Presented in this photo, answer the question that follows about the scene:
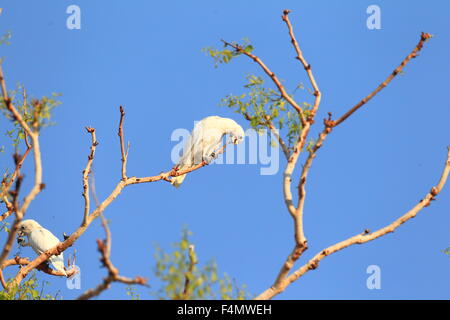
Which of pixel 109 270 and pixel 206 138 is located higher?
pixel 206 138

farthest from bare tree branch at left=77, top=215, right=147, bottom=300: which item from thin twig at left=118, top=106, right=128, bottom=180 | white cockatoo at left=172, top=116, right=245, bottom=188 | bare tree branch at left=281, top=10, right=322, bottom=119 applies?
white cockatoo at left=172, top=116, right=245, bottom=188

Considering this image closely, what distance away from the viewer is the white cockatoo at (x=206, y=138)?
39.0 feet

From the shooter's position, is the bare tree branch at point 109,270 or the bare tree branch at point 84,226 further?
the bare tree branch at point 84,226

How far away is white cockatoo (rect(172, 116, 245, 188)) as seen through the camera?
11883mm

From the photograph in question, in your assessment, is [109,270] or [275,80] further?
[275,80]

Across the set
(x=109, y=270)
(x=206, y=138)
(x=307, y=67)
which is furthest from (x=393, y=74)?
(x=206, y=138)

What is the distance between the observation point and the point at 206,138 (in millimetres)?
11898

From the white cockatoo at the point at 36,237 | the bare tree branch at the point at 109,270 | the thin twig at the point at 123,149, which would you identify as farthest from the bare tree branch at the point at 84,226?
the bare tree branch at the point at 109,270

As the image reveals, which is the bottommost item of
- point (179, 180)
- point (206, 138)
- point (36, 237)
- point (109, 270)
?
point (109, 270)

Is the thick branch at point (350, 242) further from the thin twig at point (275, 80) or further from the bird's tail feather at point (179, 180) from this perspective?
the bird's tail feather at point (179, 180)

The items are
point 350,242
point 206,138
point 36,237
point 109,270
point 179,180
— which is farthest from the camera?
point 179,180

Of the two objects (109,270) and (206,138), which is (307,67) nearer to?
(109,270)
